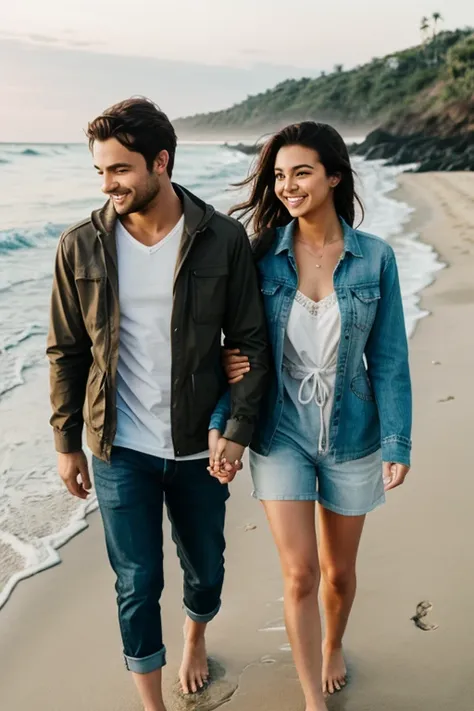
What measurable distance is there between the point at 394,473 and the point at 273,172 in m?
1.09

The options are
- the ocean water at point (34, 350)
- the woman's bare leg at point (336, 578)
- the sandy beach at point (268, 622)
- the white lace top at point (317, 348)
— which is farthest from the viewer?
the ocean water at point (34, 350)

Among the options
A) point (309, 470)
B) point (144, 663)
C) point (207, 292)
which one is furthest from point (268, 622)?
point (207, 292)

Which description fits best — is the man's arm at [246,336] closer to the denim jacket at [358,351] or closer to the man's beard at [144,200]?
the denim jacket at [358,351]

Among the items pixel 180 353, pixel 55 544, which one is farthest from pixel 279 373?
pixel 55 544

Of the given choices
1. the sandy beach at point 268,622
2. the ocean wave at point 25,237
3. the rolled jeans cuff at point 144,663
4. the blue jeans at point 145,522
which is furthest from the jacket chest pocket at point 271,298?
the ocean wave at point 25,237

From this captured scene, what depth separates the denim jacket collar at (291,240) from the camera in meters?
2.89

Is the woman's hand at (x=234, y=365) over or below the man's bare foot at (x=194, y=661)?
over

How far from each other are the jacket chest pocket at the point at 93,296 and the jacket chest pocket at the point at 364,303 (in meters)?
0.79

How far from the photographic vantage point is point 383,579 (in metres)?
3.75

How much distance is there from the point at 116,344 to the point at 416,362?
4.58 metres

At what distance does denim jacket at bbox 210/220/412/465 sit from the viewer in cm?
283

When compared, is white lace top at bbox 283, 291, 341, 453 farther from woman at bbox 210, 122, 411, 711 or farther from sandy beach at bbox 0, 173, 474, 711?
sandy beach at bbox 0, 173, 474, 711

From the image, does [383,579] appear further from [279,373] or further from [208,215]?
[208,215]

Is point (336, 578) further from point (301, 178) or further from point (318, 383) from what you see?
point (301, 178)
